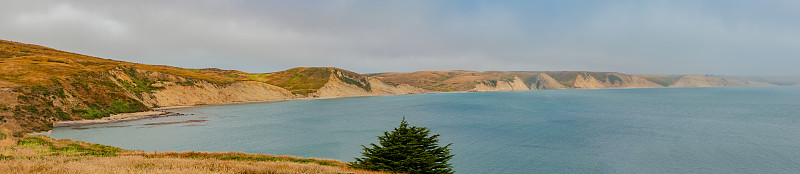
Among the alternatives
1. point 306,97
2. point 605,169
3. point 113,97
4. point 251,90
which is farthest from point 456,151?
point 306,97

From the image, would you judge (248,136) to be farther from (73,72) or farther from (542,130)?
(73,72)

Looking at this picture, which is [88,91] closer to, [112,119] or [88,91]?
[88,91]

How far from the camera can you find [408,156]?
52.9 ft

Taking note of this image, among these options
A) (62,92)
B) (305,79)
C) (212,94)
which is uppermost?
(305,79)

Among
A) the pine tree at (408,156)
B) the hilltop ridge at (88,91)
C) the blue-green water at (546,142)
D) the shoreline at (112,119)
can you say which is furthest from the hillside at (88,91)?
the pine tree at (408,156)

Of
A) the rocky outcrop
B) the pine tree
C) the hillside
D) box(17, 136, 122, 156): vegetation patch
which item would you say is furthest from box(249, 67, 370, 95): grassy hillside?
the pine tree

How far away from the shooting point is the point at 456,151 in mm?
37562

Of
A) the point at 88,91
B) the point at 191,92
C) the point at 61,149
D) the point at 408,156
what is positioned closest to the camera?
the point at 408,156

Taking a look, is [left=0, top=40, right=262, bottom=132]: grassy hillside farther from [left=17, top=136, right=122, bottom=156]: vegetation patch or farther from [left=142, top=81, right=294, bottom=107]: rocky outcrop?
[left=17, top=136, right=122, bottom=156]: vegetation patch

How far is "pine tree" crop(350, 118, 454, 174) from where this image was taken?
52.6 feet

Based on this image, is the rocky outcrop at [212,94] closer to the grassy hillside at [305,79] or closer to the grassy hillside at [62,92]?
the grassy hillside at [62,92]

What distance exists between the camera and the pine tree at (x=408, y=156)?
16031mm

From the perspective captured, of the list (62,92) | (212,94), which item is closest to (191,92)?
(212,94)

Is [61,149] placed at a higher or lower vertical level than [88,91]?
lower
